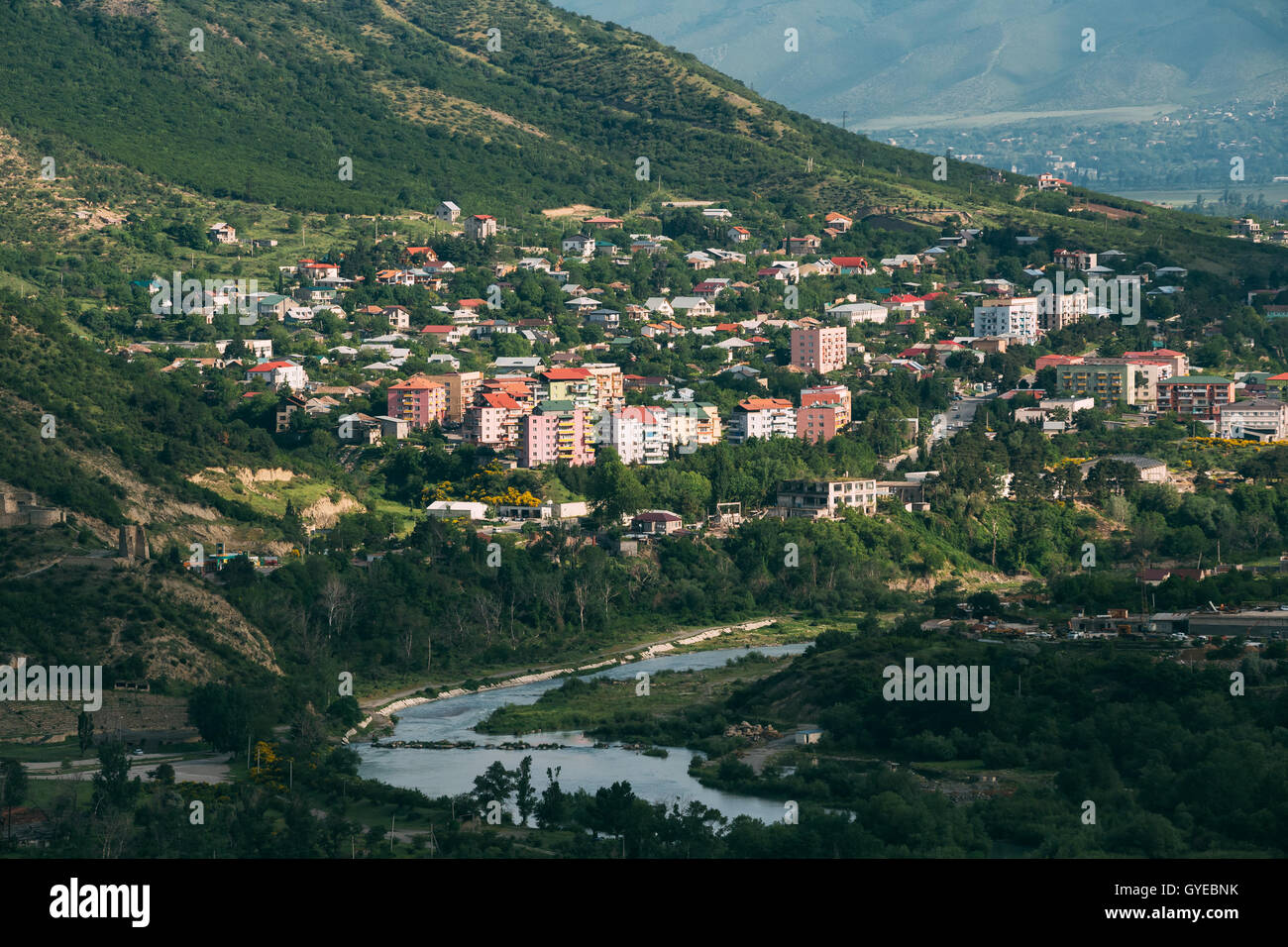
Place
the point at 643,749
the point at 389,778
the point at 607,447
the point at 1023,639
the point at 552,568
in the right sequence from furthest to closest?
1. the point at 607,447
2. the point at 552,568
3. the point at 1023,639
4. the point at 643,749
5. the point at 389,778

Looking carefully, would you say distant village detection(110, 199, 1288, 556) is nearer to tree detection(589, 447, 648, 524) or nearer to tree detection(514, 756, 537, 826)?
tree detection(589, 447, 648, 524)

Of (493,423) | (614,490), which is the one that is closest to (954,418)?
(614,490)

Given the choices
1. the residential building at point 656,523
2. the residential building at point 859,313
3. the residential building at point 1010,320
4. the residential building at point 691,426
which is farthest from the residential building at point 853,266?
the residential building at point 656,523

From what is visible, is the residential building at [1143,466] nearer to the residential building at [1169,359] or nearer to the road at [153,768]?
the residential building at [1169,359]

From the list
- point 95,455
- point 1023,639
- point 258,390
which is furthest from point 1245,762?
point 258,390
